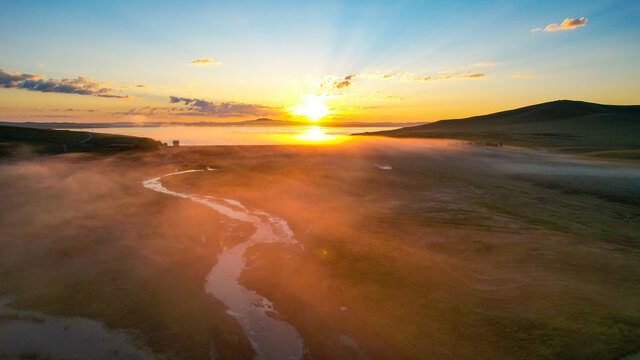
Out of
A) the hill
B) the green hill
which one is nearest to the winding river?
the green hill

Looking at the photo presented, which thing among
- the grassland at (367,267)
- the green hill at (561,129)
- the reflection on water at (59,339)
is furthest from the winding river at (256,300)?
the green hill at (561,129)

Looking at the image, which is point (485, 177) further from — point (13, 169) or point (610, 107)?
point (610, 107)

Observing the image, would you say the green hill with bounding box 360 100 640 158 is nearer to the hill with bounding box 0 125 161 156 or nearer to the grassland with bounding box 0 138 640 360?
the grassland with bounding box 0 138 640 360

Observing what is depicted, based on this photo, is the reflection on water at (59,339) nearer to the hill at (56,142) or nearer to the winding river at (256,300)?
the winding river at (256,300)

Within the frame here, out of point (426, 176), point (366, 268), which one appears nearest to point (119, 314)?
point (366, 268)

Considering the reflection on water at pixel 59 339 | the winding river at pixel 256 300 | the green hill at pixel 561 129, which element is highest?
the green hill at pixel 561 129
